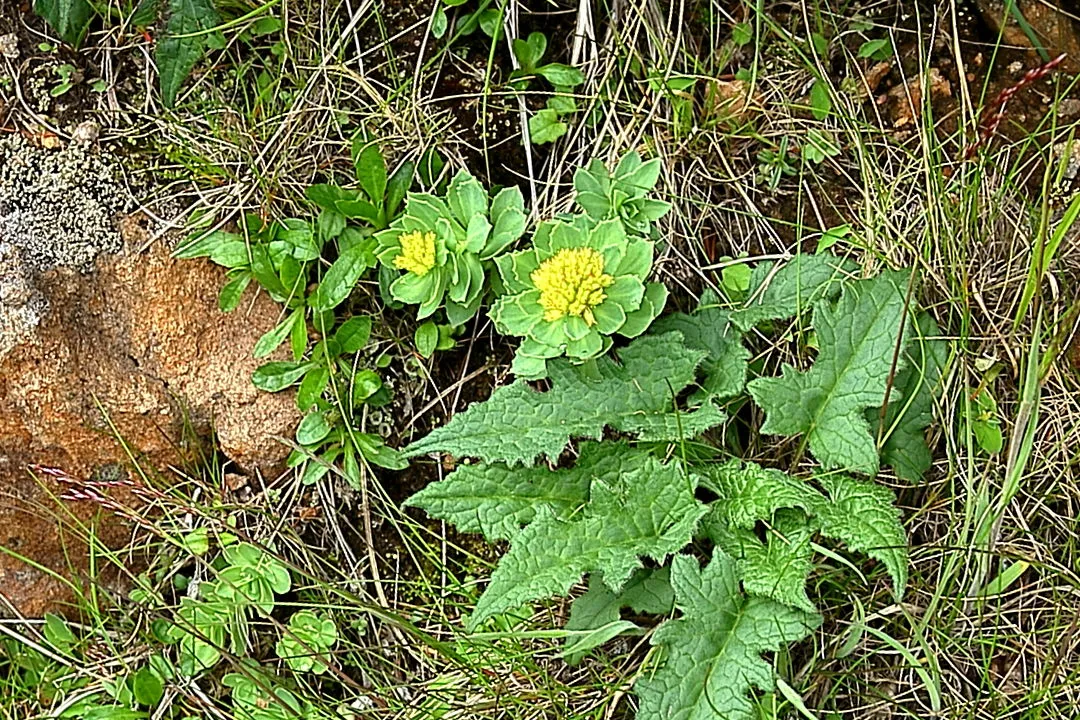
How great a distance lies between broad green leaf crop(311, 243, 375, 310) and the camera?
2.00m

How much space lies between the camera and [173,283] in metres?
2.06

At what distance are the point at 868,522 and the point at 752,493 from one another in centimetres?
20

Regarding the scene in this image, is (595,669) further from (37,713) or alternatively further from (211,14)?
(211,14)

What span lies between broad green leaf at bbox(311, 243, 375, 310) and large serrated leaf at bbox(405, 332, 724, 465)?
32 centimetres

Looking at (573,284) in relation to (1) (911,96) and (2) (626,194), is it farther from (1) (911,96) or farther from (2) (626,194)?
(1) (911,96)

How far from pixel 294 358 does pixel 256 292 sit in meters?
0.15

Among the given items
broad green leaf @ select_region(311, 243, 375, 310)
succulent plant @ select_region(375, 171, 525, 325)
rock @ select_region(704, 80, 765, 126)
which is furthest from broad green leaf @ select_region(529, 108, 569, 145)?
broad green leaf @ select_region(311, 243, 375, 310)

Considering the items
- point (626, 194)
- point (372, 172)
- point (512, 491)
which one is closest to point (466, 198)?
point (372, 172)

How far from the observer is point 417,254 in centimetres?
192

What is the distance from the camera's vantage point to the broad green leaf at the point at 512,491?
6.28 feet

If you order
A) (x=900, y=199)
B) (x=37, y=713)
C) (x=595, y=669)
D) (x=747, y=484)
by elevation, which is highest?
(x=900, y=199)

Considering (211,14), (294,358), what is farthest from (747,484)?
(211,14)

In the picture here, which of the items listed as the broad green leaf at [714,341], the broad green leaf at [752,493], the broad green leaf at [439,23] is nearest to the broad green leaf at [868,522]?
the broad green leaf at [752,493]

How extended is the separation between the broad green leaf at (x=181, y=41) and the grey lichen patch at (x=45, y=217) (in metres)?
0.21
